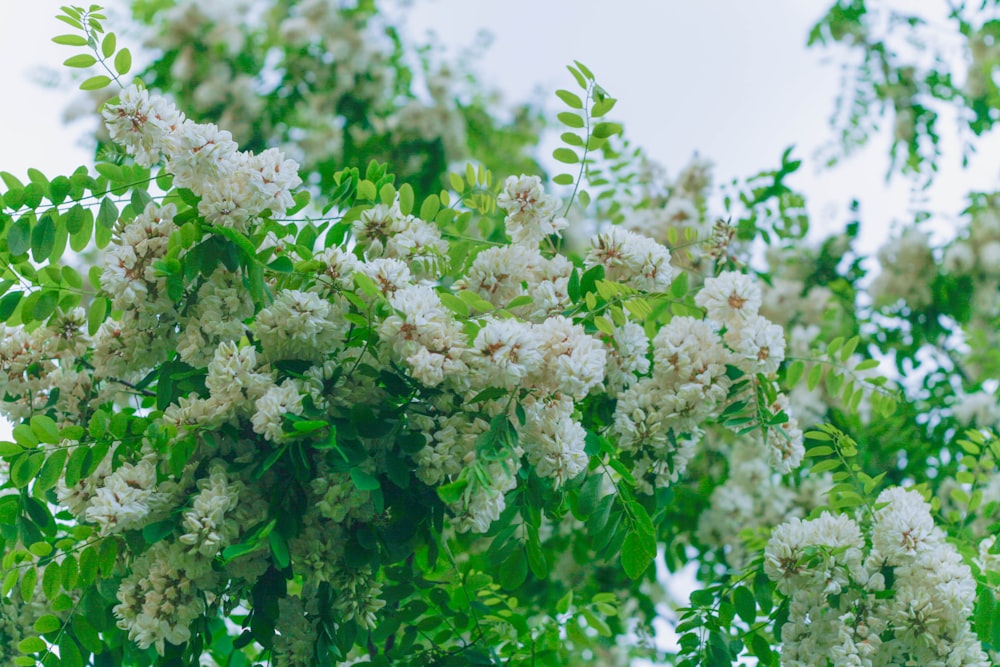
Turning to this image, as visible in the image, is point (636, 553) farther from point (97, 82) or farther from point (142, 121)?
point (97, 82)

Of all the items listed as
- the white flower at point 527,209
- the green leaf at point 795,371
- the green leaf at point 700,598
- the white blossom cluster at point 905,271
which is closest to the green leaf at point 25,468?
the white flower at point 527,209

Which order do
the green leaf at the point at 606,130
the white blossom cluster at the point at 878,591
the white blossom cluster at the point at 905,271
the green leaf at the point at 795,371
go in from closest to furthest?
the white blossom cluster at the point at 878,591 < the green leaf at the point at 606,130 < the green leaf at the point at 795,371 < the white blossom cluster at the point at 905,271

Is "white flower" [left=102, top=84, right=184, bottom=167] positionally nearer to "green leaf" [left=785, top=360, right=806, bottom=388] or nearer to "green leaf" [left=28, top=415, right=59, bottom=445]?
"green leaf" [left=28, top=415, right=59, bottom=445]

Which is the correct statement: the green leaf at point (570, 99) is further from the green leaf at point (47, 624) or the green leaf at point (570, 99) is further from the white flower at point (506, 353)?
the green leaf at point (47, 624)

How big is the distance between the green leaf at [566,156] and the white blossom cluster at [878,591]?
74 cm

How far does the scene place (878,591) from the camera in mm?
1637

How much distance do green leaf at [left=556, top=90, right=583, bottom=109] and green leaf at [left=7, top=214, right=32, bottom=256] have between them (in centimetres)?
90

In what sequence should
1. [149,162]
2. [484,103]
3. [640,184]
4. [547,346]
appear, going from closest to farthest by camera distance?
1. [547,346]
2. [149,162]
3. [640,184]
4. [484,103]

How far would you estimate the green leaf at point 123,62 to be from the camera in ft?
5.08

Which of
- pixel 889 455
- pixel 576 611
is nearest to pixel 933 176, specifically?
pixel 889 455

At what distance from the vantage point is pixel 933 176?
3891mm

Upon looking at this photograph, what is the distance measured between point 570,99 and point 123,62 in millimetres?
741

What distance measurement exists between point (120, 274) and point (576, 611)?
1104mm

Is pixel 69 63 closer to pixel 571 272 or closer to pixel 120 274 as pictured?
pixel 120 274
